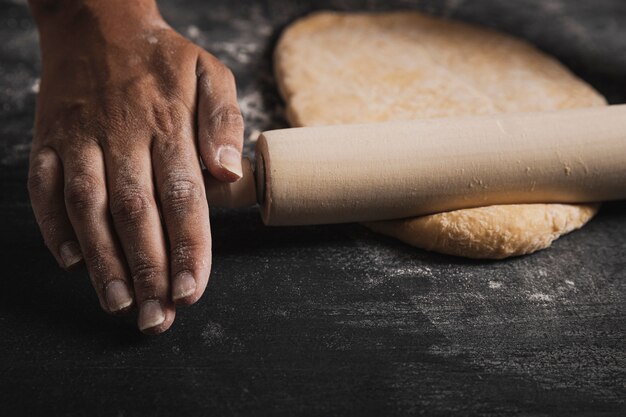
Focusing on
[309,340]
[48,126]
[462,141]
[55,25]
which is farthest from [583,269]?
[55,25]

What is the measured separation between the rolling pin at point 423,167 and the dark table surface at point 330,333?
16 centimetres

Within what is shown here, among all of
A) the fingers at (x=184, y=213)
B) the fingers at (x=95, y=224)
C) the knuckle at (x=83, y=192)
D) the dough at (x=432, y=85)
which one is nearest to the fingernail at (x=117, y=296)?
the fingers at (x=95, y=224)

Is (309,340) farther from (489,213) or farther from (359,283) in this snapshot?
(489,213)

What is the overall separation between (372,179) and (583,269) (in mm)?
669

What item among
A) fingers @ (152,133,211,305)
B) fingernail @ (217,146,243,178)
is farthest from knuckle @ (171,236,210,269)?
fingernail @ (217,146,243,178)

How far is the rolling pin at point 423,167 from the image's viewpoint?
6.14ft

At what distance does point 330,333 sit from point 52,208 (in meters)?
0.80

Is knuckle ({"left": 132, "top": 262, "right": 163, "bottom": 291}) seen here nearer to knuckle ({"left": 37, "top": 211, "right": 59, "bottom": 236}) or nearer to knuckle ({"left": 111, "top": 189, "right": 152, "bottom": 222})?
knuckle ({"left": 111, "top": 189, "right": 152, "bottom": 222})

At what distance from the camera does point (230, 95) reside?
6.42 ft

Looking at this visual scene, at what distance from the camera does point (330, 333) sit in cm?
171

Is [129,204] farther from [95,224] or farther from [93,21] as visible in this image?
[93,21]

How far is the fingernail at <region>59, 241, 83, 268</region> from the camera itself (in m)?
1.72

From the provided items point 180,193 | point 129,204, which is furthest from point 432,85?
point 129,204

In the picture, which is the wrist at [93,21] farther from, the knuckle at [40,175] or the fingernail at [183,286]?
the fingernail at [183,286]
